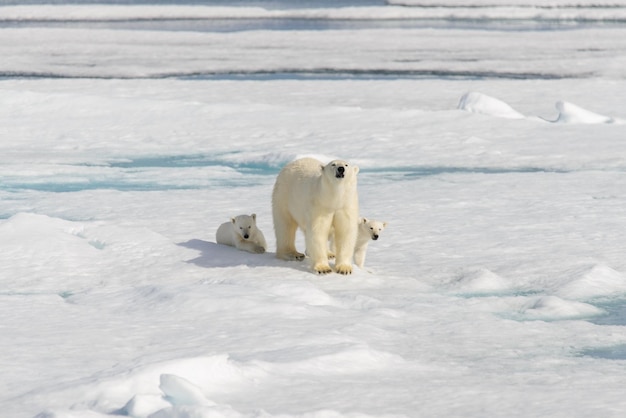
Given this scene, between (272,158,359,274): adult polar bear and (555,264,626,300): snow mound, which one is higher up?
(272,158,359,274): adult polar bear

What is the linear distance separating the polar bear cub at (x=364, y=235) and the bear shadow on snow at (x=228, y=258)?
27cm

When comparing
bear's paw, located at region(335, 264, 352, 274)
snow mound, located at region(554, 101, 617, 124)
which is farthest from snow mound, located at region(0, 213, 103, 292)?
snow mound, located at region(554, 101, 617, 124)

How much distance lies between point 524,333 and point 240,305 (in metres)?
1.16

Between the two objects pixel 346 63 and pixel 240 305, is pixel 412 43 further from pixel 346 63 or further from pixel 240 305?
pixel 240 305

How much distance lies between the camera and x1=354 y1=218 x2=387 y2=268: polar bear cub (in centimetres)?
525

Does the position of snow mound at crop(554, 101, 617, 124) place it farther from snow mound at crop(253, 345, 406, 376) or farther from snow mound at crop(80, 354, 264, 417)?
snow mound at crop(80, 354, 264, 417)

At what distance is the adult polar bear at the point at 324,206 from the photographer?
4969 mm

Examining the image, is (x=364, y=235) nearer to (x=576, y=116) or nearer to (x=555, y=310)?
(x=555, y=310)

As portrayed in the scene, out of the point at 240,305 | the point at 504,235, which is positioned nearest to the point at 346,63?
the point at 504,235

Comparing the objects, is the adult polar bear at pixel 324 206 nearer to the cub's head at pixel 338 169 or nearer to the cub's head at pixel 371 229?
the cub's head at pixel 338 169

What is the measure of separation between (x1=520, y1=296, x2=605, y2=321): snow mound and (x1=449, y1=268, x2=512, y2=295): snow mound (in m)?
0.31

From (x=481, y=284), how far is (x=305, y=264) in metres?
1.00

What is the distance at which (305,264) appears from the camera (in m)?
5.34

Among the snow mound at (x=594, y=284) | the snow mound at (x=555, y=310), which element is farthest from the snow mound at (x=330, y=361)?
the snow mound at (x=594, y=284)
